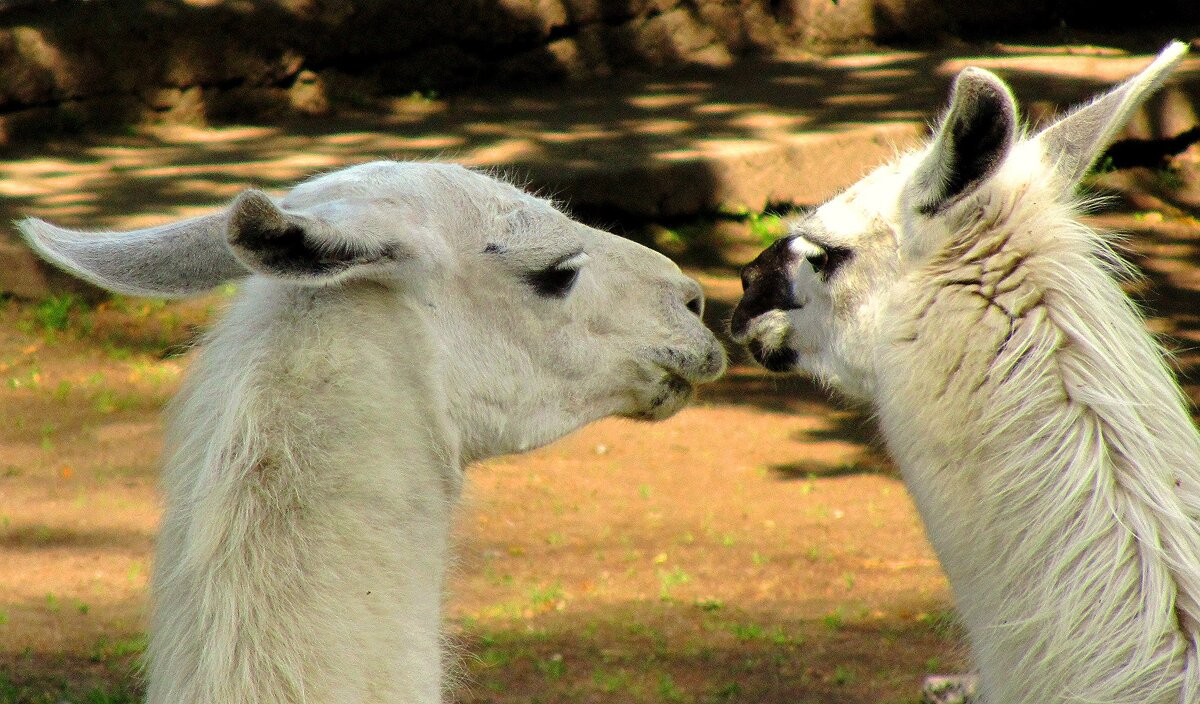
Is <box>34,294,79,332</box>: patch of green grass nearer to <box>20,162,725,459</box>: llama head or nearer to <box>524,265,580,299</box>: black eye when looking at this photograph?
<box>20,162,725,459</box>: llama head

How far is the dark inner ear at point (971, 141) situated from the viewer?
2.59 m

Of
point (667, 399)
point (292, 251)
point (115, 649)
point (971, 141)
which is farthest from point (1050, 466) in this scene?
point (115, 649)

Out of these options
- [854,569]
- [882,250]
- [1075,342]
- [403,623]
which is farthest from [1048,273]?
[854,569]

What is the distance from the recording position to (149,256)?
256 centimetres

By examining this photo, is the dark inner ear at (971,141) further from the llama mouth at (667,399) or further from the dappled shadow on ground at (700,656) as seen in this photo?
the dappled shadow on ground at (700,656)

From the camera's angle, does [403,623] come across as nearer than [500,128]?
Yes

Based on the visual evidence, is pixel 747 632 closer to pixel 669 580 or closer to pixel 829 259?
pixel 669 580

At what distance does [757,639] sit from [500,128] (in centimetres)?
668

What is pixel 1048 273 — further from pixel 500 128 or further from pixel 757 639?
pixel 500 128

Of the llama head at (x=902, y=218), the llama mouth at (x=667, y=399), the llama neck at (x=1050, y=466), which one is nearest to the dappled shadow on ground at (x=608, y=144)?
the llama head at (x=902, y=218)

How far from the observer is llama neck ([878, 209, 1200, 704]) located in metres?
2.42

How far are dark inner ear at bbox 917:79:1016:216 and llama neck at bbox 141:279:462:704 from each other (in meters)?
1.18

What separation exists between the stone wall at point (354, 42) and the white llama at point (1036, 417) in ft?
30.6

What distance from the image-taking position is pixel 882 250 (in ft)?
10.1
